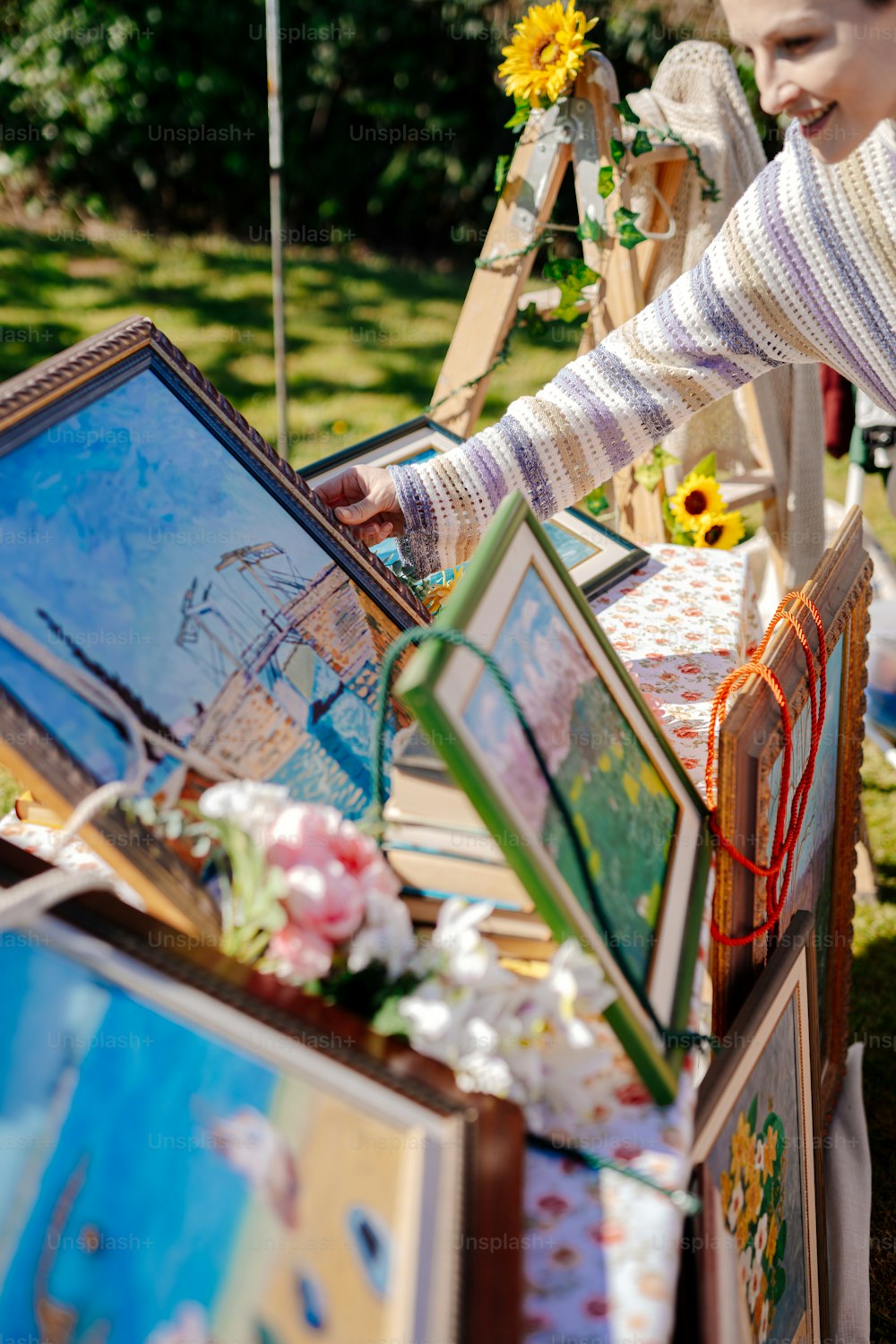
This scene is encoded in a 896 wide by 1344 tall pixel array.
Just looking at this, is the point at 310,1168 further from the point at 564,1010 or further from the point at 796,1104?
the point at 796,1104

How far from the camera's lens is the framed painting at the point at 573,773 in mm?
775

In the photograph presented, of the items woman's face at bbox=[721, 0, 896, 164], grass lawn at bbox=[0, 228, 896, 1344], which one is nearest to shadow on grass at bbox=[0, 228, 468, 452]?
grass lawn at bbox=[0, 228, 896, 1344]

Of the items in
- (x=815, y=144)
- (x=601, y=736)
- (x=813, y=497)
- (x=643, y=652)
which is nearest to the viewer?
(x=601, y=736)

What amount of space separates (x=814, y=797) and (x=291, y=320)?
507 centimetres

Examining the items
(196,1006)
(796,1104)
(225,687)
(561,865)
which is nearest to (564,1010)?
(561,865)

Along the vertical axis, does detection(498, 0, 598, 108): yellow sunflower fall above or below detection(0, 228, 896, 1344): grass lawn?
below

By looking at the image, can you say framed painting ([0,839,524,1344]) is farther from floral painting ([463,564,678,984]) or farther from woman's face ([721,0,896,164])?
woman's face ([721,0,896,164])

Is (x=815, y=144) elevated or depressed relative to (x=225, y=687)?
elevated

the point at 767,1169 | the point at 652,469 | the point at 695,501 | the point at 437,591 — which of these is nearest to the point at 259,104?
the point at 652,469

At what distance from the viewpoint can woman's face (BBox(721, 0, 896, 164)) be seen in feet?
3.27

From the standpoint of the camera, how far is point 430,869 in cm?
93

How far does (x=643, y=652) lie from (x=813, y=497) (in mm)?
1186

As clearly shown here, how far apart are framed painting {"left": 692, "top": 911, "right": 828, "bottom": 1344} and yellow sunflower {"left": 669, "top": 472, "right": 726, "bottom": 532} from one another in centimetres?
115

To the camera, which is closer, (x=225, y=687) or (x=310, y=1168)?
(x=310, y=1168)
